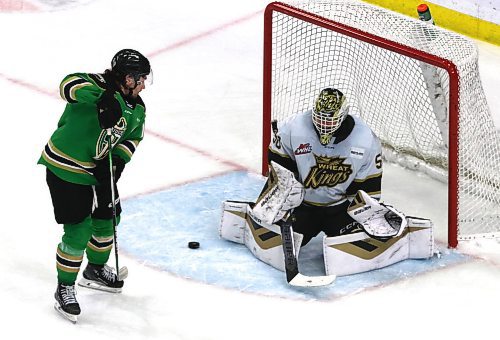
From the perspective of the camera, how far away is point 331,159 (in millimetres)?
5789

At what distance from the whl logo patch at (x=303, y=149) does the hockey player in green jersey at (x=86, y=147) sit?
808 mm

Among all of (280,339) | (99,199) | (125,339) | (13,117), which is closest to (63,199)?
(99,199)

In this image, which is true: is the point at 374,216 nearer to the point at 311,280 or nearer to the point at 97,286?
the point at 311,280

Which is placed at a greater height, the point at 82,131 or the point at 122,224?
the point at 82,131

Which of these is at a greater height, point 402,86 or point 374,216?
point 402,86

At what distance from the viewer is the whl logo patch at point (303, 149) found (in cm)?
580

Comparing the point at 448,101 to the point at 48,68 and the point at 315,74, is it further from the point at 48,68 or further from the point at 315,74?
the point at 48,68

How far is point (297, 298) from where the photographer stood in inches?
218

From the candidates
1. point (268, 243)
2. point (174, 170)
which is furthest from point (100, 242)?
point (174, 170)

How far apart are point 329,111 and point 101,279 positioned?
3.49 feet

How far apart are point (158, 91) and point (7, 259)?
2145 mm

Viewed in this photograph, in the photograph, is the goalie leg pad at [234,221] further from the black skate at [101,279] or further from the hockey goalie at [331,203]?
the black skate at [101,279]

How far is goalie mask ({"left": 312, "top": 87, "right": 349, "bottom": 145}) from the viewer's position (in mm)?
5637

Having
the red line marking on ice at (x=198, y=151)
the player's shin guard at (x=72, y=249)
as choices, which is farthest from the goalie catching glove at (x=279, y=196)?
the red line marking on ice at (x=198, y=151)
